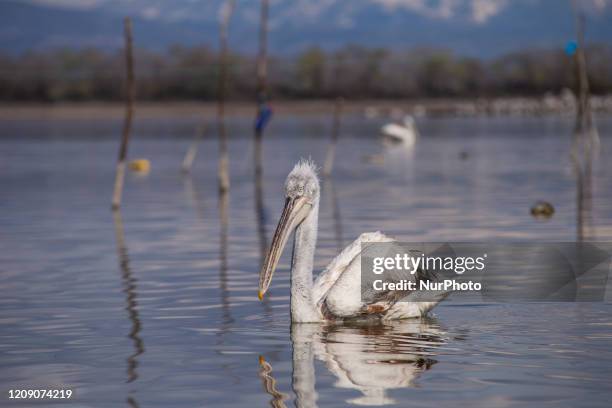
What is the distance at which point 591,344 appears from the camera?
1034 cm

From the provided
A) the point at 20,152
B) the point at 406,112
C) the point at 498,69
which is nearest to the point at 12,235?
the point at 20,152

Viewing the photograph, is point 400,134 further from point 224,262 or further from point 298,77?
point 298,77

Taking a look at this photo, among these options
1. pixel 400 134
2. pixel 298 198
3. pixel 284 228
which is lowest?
pixel 400 134

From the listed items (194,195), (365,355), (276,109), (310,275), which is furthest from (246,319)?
(276,109)

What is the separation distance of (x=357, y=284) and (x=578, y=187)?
18.6m

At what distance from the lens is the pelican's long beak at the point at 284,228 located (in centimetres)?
1088

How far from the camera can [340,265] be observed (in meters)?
11.4

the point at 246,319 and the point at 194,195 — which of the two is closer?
the point at 246,319

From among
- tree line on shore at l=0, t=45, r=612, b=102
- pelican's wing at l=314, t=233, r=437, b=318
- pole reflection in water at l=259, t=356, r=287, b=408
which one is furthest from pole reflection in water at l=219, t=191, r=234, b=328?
tree line on shore at l=0, t=45, r=612, b=102

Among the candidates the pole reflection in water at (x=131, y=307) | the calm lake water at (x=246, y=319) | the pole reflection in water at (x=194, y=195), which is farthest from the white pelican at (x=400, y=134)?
the pole reflection in water at (x=131, y=307)

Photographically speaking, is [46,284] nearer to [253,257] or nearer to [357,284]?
[253,257]

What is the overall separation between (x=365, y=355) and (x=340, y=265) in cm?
139

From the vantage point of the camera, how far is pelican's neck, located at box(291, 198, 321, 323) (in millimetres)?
11086

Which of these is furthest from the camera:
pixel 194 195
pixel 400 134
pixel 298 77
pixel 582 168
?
pixel 298 77
